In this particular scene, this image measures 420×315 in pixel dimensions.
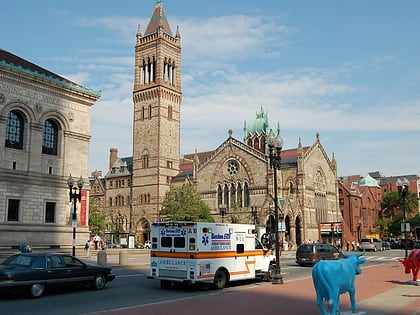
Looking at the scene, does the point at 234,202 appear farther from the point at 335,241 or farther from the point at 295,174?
the point at 335,241

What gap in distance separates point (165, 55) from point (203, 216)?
95.8 ft

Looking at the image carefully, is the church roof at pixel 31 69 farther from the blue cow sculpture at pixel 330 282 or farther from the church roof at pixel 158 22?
the church roof at pixel 158 22

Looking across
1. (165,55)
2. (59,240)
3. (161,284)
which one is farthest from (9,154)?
(165,55)

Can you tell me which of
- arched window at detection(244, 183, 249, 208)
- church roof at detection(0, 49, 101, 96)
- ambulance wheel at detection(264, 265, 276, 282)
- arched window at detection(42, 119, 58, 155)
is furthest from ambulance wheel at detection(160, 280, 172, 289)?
arched window at detection(244, 183, 249, 208)

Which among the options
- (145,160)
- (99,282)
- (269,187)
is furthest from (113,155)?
(99,282)

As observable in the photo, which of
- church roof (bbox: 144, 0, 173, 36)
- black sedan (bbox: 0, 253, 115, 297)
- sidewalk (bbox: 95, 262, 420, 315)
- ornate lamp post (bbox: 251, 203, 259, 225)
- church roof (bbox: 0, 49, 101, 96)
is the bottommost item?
sidewalk (bbox: 95, 262, 420, 315)

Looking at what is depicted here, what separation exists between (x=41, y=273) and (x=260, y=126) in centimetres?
7846

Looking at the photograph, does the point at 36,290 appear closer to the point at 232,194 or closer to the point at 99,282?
the point at 99,282

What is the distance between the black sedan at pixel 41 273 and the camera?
14.3 metres

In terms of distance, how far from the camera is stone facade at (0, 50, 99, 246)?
114ft

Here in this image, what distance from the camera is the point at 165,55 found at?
77.1 meters

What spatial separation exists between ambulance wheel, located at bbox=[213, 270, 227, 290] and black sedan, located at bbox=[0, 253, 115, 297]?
4.19m

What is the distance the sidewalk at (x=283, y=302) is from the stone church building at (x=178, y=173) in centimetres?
4580

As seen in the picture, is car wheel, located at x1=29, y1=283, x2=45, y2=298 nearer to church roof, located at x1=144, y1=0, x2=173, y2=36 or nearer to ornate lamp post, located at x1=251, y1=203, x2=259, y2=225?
ornate lamp post, located at x1=251, y1=203, x2=259, y2=225
